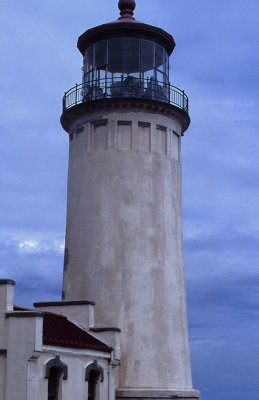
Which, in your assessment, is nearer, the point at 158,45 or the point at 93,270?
the point at 93,270

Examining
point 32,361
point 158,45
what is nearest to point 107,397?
point 32,361

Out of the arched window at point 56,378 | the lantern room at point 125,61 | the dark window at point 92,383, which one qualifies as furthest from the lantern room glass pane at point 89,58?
the arched window at point 56,378

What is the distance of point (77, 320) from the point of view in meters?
28.7

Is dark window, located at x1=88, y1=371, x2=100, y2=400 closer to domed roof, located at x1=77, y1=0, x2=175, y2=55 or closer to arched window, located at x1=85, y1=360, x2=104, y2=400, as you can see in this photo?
arched window, located at x1=85, y1=360, x2=104, y2=400

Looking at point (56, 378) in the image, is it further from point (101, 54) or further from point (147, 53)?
point (147, 53)

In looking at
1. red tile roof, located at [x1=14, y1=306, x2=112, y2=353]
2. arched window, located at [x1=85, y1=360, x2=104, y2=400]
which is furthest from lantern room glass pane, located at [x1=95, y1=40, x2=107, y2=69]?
arched window, located at [x1=85, y1=360, x2=104, y2=400]

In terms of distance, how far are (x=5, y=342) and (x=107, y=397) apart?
5.75 meters

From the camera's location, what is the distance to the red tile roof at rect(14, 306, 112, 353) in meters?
23.9

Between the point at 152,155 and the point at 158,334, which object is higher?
the point at 152,155

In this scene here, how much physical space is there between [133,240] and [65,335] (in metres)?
6.46

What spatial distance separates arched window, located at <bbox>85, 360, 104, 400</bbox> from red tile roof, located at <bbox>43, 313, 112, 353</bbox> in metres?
0.65

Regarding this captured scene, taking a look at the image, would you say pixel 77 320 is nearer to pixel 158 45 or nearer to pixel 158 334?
pixel 158 334

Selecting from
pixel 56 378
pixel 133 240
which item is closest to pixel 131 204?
pixel 133 240

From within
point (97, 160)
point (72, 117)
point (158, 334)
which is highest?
point (72, 117)
